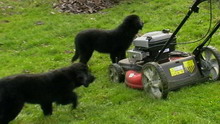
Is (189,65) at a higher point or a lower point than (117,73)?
higher

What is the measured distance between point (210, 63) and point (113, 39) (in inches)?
118

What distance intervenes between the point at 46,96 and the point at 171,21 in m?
9.06

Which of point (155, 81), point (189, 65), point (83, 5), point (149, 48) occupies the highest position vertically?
point (149, 48)

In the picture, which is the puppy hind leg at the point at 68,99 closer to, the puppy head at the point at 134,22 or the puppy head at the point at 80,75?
the puppy head at the point at 80,75

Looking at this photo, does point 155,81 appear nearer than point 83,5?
Yes

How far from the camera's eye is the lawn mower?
6863 millimetres

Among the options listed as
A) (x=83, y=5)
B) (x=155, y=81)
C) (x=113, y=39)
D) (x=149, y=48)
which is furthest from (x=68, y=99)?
(x=83, y=5)

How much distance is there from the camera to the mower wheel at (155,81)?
21.6ft

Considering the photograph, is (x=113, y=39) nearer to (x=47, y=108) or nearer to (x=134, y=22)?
(x=134, y=22)

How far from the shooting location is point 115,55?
9.78 metres

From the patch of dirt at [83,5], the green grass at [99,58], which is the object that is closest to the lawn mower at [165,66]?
the green grass at [99,58]

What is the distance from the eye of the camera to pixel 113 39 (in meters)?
9.55

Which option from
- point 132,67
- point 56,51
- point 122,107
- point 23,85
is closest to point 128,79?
point 132,67

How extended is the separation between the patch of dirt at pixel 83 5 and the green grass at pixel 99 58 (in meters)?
0.54
